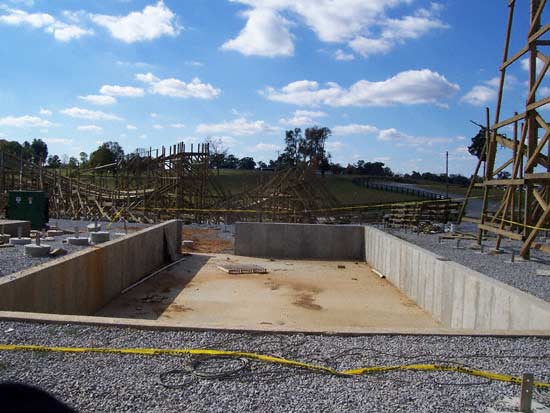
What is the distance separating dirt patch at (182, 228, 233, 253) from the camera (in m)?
22.8

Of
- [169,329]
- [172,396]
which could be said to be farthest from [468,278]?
[172,396]

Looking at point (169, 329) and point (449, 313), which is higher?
point (169, 329)

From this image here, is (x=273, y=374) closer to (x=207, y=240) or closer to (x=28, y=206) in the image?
(x=207, y=240)

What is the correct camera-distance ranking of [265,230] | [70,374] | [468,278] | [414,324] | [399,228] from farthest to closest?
[399,228] → [265,230] → [414,324] → [468,278] → [70,374]

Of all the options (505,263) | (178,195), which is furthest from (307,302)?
(178,195)

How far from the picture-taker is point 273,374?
535 centimetres

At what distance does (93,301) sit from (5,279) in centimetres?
378

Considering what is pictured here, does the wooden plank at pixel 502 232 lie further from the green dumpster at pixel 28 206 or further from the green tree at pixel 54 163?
the green tree at pixel 54 163

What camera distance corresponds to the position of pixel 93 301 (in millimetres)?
12180

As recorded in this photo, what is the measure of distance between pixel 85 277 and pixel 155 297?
2557 mm

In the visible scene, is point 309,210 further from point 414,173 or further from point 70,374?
point 414,173

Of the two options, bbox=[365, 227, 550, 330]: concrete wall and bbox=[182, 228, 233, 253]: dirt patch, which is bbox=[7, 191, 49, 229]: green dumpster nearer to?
bbox=[182, 228, 233, 253]: dirt patch

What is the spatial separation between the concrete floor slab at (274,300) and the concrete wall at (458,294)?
1.47 feet

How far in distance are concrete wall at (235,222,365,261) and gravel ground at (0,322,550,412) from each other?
1533 centimetres
